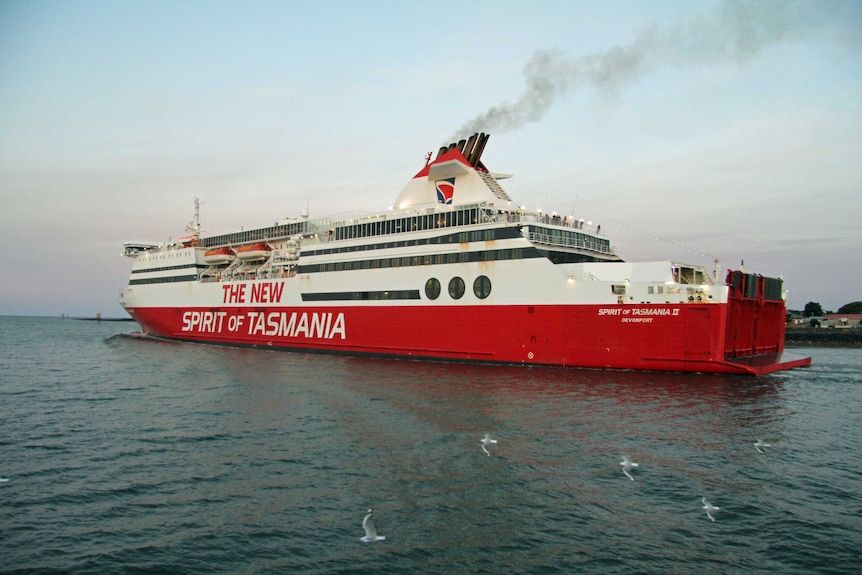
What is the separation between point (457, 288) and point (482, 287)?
5.51 ft

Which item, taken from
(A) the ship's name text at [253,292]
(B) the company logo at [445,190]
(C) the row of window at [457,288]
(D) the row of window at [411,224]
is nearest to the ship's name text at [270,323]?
(A) the ship's name text at [253,292]

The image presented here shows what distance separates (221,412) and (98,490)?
7.90 m

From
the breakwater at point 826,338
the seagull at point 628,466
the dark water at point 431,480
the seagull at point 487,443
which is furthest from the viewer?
the breakwater at point 826,338

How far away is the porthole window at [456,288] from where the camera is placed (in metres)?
32.6

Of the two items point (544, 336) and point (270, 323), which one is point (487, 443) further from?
point (270, 323)

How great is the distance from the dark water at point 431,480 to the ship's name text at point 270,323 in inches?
588

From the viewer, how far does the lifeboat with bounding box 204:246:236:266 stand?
50.0 meters

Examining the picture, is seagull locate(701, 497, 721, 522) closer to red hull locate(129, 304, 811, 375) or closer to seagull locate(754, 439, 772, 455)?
seagull locate(754, 439, 772, 455)

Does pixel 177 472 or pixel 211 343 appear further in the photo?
pixel 211 343

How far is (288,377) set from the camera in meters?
28.3

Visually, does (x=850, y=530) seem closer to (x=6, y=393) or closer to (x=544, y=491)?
(x=544, y=491)

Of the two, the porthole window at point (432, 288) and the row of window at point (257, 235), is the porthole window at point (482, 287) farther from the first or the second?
the row of window at point (257, 235)

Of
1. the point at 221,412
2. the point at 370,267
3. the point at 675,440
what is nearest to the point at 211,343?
the point at 370,267

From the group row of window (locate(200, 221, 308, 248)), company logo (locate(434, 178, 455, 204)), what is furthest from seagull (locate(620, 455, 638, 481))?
row of window (locate(200, 221, 308, 248))
